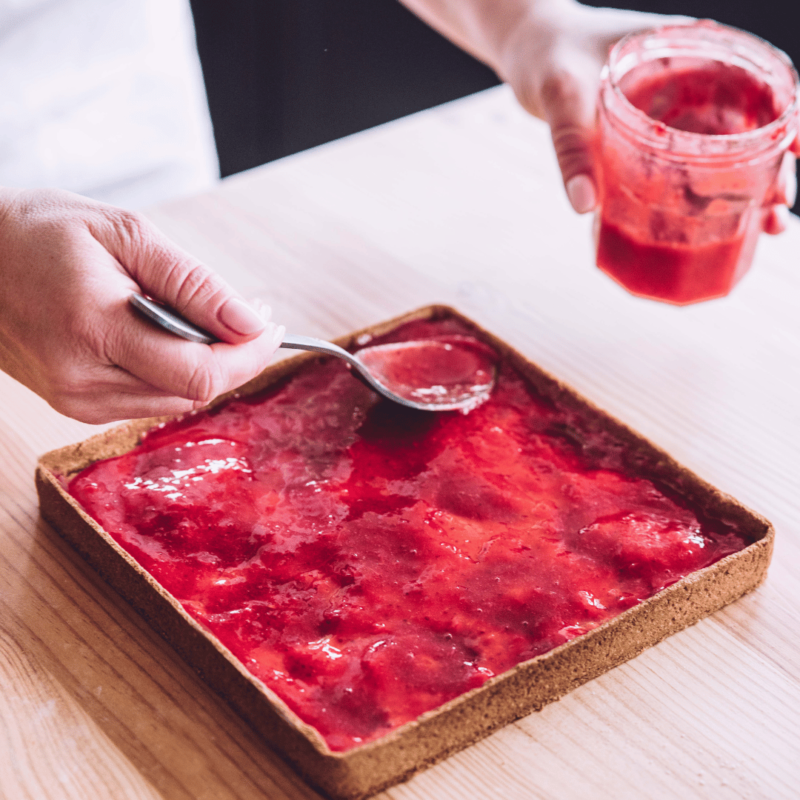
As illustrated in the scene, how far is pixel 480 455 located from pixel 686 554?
0.86 ft

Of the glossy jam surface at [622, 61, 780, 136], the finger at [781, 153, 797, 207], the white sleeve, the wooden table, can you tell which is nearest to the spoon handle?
the wooden table

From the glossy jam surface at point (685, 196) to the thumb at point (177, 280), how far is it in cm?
54

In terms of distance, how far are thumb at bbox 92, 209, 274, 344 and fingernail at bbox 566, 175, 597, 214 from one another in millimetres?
547

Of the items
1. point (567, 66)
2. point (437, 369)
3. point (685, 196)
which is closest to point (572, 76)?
point (567, 66)

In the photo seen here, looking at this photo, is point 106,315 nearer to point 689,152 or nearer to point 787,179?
point 689,152

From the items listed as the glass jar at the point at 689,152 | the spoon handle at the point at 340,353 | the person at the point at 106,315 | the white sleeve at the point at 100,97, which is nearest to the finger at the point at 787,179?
the glass jar at the point at 689,152

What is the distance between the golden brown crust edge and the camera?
0.84 meters

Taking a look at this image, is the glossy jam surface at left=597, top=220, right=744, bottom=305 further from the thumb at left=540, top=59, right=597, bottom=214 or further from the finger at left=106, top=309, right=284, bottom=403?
the finger at left=106, top=309, right=284, bottom=403

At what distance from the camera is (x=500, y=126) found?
198cm

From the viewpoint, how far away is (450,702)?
0.86 meters

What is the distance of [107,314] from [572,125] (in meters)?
0.79

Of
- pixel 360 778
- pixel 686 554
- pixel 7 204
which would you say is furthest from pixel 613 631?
pixel 7 204

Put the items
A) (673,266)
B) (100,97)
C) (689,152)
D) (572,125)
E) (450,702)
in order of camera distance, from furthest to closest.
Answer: (100,97) → (572,125) → (673,266) → (689,152) → (450,702)

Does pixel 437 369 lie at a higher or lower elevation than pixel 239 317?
lower
